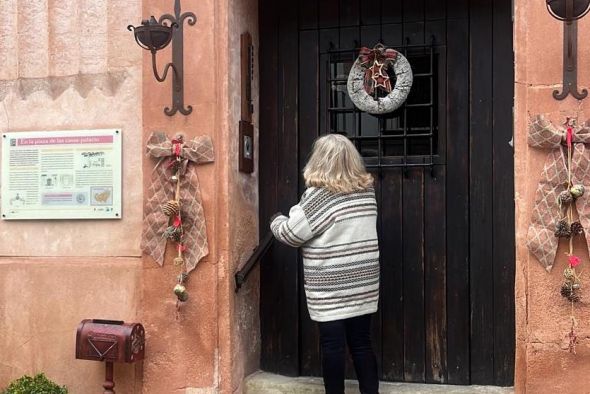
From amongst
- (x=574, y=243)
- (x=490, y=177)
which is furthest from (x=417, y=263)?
(x=574, y=243)

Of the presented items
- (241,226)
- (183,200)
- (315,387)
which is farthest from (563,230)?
(183,200)

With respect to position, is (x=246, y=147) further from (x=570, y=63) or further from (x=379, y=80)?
(x=570, y=63)

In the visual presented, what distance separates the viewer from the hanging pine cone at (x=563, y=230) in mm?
3668

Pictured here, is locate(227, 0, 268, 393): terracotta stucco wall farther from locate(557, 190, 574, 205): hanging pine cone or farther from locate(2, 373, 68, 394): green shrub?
locate(557, 190, 574, 205): hanging pine cone

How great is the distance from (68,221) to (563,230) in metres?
2.84

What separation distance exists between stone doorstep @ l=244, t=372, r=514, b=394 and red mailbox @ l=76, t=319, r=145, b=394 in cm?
70

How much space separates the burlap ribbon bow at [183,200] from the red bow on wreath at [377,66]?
1.01m

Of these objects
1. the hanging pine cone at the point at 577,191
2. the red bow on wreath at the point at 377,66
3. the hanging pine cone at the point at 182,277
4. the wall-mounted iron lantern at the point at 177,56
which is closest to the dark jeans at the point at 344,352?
the hanging pine cone at the point at 182,277

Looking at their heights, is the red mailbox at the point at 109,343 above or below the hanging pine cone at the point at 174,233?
below

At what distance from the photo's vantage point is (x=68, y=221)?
462cm

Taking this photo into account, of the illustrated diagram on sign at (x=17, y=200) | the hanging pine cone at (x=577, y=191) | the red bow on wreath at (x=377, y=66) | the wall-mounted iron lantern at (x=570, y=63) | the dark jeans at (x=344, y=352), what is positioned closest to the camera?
the hanging pine cone at (x=577, y=191)

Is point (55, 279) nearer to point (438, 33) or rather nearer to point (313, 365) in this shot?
point (313, 365)

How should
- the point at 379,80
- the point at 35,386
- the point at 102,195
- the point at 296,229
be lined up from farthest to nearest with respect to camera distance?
→ the point at 102,195 < the point at 379,80 < the point at 35,386 < the point at 296,229

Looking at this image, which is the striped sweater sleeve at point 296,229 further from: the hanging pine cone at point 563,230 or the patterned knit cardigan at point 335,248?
the hanging pine cone at point 563,230
